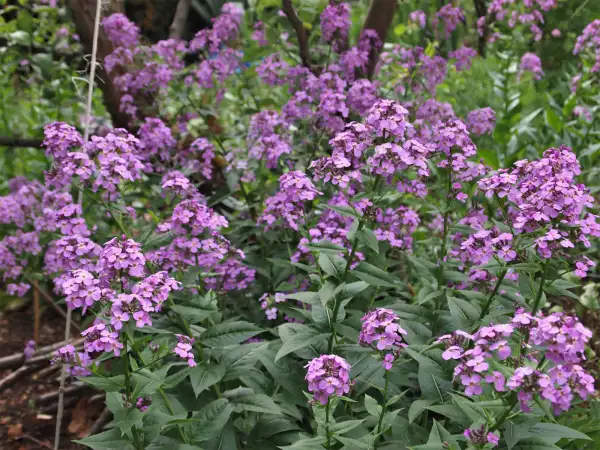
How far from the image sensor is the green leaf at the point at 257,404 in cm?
260

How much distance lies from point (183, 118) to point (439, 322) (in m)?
2.18

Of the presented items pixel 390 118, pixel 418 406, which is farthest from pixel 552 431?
pixel 390 118

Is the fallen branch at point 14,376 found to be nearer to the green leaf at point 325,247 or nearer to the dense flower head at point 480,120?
the green leaf at point 325,247

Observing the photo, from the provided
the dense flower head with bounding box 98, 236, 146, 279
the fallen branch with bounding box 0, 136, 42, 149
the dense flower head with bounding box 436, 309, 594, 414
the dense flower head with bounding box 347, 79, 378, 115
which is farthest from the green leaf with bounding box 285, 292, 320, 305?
the fallen branch with bounding box 0, 136, 42, 149

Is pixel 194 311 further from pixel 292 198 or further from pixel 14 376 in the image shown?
pixel 14 376

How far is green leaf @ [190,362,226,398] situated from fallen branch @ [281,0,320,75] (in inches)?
83.7

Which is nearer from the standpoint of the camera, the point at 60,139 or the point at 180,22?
the point at 60,139

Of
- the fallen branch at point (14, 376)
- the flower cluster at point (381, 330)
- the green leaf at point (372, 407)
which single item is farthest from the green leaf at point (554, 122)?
the fallen branch at point (14, 376)

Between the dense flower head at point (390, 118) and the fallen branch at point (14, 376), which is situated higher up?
the dense flower head at point (390, 118)

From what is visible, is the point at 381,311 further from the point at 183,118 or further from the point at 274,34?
the point at 274,34

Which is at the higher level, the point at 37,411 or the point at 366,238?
the point at 366,238

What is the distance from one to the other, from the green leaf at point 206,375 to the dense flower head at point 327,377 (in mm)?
664

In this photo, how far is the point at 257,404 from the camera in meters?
2.67

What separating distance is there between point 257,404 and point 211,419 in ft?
0.66
